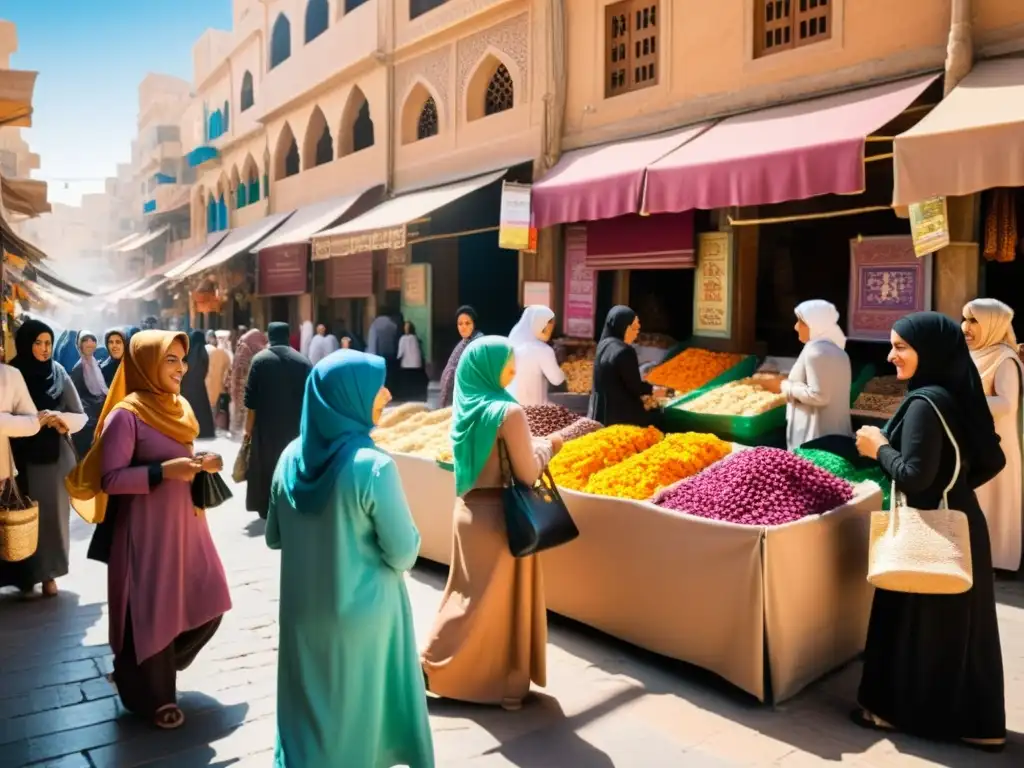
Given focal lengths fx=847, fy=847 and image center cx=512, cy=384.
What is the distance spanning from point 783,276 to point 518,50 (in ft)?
15.4

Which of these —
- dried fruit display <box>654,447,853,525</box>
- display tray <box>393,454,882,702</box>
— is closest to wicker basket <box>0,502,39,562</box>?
display tray <box>393,454,882,702</box>

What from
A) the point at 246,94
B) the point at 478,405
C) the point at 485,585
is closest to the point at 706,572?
the point at 485,585

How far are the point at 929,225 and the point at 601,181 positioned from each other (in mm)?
3311

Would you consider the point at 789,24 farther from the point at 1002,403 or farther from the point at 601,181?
the point at 1002,403

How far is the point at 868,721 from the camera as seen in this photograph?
3414 mm

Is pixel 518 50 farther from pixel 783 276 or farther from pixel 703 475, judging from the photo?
pixel 703 475

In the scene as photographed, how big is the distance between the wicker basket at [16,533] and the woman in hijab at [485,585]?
2.27 m

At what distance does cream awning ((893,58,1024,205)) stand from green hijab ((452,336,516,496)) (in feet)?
11.4

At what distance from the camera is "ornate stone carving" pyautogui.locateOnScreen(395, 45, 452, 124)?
12672 millimetres

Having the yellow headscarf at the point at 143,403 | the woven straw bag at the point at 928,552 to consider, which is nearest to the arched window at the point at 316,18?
the yellow headscarf at the point at 143,403

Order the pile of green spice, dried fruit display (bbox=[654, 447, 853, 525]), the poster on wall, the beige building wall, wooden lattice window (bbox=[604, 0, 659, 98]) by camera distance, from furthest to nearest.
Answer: wooden lattice window (bbox=[604, 0, 659, 98]), the poster on wall, the beige building wall, the pile of green spice, dried fruit display (bbox=[654, 447, 853, 525])

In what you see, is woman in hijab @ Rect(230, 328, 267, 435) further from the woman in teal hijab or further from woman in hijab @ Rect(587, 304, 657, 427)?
the woman in teal hijab

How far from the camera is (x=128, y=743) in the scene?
11.0ft

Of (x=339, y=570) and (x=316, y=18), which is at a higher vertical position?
(x=316, y=18)
